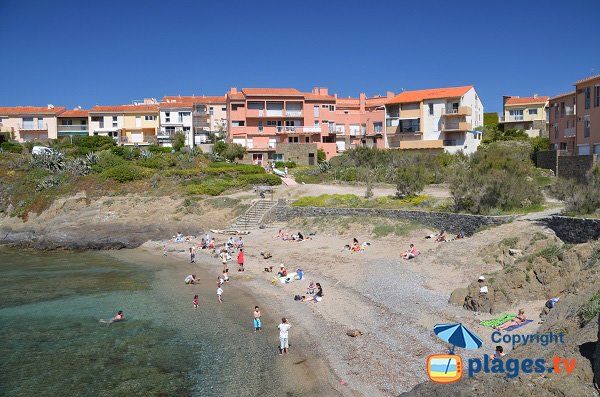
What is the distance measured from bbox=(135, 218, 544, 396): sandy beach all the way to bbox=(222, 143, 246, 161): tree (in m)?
23.9

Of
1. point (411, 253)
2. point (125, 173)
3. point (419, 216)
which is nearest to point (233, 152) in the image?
point (125, 173)

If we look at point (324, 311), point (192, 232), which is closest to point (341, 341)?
point (324, 311)

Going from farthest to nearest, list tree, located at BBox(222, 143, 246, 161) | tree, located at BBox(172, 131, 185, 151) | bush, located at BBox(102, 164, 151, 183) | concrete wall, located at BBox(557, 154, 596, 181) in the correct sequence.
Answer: tree, located at BBox(172, 131, 185, 151)
tree, located at BBox(222, 143, 246, 161)
bush, located at BBox(102, 164, 151, 183)
concrete wall, located at BBox(557, 154, 596, 181)

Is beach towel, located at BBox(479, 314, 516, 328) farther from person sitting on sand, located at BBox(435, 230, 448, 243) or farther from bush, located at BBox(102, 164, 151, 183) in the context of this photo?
bush, located at BBox(102, 164, 151, 183)

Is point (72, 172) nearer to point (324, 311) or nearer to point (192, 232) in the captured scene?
point (192, 232)

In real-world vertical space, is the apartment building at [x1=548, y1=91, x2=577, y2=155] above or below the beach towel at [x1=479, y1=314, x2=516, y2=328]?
above

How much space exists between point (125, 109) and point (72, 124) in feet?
27.3

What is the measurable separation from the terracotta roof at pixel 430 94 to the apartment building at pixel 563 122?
33.5 feet

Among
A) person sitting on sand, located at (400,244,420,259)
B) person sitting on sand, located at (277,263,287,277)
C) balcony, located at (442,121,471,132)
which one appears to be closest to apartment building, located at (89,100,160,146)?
balcony, located at (442,121,471,132)

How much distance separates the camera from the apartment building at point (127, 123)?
2849 inches

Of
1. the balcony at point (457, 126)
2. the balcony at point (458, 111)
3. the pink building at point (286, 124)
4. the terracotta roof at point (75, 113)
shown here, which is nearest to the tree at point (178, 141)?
the pink building at point (286, 124)

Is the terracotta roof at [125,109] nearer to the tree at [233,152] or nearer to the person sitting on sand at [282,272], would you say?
the tree at [233,152]

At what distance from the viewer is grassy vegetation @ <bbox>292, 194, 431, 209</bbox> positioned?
38.7 m

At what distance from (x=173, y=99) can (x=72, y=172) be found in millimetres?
31814
